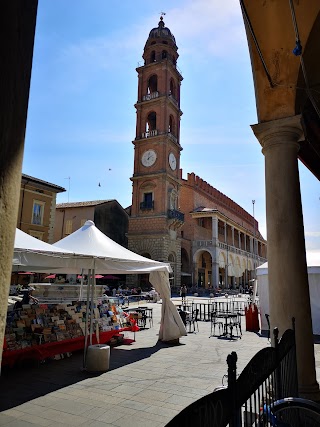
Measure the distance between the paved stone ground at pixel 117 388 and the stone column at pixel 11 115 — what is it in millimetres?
3760

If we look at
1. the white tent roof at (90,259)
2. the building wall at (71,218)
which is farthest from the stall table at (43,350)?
the building wall at (71,218)

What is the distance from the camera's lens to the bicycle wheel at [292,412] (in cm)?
237

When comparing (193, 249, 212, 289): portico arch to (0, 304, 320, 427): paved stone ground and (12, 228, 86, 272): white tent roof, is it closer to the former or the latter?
(0, 304, 320, 427): paved stone ground

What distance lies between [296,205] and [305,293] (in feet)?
3.65

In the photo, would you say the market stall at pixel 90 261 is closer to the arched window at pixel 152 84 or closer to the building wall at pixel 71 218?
the building wall at pixel 71 218

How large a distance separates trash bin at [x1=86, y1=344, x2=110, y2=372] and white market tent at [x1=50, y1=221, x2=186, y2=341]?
1.68 m

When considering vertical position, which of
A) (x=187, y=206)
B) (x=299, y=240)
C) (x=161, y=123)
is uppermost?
(x=161, y=123)

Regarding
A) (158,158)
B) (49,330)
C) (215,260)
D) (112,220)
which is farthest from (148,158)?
(49,330)

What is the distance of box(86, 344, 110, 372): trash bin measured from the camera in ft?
20.1

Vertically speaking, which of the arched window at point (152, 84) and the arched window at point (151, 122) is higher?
the arched window at point (152, 84)

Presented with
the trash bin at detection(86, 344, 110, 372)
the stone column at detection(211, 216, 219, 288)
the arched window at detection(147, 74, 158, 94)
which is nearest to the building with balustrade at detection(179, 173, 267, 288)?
the stone column at detection(211, 216, 219, 288)

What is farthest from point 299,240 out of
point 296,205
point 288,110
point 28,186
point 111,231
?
point 111,231

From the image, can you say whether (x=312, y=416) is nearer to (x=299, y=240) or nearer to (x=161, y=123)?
(x=299, y=240)

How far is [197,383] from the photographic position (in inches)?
214
